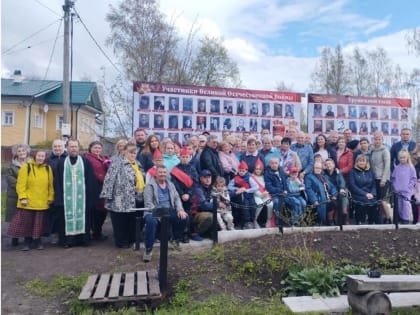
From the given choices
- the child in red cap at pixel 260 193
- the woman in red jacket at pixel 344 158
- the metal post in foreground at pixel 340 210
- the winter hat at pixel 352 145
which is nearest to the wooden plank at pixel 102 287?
the child in red cap at pixel 260 193

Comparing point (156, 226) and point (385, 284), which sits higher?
point (156, 226)

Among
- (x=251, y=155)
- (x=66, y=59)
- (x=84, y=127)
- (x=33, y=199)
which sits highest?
(x=84, y=127)

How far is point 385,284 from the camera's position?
→ 4.03m

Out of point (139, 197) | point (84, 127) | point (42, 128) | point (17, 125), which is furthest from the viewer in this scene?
point (84, 127)

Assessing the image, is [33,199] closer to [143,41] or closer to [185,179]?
[185,179]

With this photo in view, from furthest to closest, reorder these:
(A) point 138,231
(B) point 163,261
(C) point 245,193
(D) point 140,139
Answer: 1. (D) point 140,139
2. (C) point 245,193
3. (A) point 138,231
4. (B) point 163,261

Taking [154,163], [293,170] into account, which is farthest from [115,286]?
[293,170]

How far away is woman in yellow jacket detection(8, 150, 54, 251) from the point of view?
6943 millimetres

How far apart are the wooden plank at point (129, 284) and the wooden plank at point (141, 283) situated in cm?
7

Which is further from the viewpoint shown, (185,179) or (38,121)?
(38,121)

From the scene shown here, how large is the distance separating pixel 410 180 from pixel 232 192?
3.63m

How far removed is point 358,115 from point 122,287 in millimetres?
8939

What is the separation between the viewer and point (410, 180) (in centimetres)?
827

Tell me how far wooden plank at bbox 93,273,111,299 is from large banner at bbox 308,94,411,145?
7.73 meters
